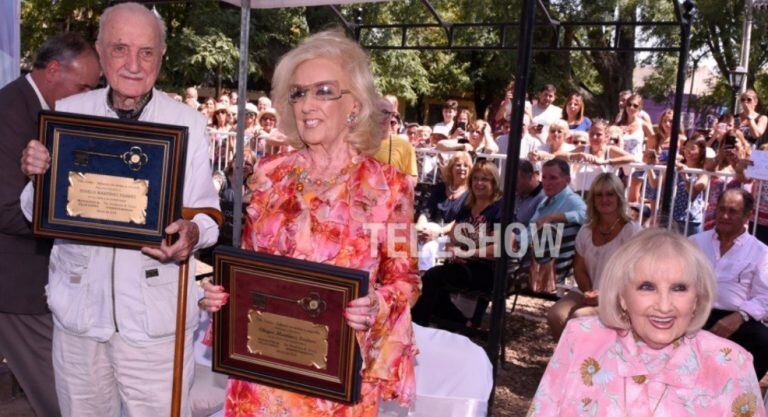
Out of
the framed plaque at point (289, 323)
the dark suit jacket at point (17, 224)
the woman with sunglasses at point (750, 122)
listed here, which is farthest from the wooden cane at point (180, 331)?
the woman with sunglasses at point (750, 122)

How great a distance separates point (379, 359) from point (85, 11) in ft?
77.7

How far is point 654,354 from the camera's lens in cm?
249

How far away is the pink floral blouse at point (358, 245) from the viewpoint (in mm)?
2352

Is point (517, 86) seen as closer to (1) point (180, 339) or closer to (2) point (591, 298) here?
(2) point (591, 298)

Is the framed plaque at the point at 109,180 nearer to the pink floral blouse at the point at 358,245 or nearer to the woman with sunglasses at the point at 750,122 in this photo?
the pink floral blouse at the point at 358,245

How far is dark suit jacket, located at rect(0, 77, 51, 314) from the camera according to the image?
3.12m

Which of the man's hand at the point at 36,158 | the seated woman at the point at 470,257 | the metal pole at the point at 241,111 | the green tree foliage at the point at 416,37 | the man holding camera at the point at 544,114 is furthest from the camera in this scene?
the green tree foliage at the point at 416,37

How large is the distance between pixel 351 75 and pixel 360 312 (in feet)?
2.50

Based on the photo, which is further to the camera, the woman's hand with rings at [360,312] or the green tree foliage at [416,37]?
the green tree foliage at [416,37]

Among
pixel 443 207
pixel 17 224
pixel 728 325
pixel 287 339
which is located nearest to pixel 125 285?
pixel 287 339

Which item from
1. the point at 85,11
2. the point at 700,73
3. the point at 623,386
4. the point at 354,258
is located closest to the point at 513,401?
the point at 623,386

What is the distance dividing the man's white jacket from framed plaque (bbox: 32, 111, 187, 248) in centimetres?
15

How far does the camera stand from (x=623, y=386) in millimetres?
2461

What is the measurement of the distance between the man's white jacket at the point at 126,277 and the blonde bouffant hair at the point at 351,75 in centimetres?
43
